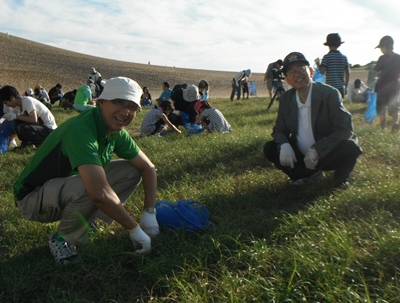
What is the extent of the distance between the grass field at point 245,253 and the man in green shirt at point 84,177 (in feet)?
0.45

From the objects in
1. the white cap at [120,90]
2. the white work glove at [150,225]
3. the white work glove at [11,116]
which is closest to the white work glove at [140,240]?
the white work glove at [150,225]

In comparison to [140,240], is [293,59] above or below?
above

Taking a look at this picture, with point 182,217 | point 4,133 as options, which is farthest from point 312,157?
point 4,133

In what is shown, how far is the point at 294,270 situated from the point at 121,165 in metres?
1.48

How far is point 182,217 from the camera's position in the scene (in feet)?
9.12

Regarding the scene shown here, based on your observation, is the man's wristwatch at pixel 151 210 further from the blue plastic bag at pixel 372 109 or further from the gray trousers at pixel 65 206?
the blue plastic bag at pixel 372 109

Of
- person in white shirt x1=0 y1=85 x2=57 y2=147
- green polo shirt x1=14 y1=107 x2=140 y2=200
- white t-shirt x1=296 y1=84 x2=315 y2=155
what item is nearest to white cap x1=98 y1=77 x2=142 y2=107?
green polo shirt x1=14 y1=107 x2=140 y2=200

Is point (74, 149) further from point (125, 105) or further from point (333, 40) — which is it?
point (333, 40)

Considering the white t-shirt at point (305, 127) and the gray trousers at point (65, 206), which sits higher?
the white t-shirt at point (305, 127)

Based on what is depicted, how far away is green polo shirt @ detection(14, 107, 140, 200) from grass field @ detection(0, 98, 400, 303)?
1.66 ft

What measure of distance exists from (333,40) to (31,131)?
4.85 m

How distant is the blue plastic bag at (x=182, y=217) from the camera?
2.74 metres

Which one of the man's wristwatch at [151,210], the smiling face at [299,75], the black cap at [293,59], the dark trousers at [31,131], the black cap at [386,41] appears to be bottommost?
the dark trousers at [31,131]

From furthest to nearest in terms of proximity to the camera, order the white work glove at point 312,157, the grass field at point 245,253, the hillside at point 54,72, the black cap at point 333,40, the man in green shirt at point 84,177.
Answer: the hillside at point 54,72
the black cap at point 333,40
the white work glove at point 312,157
the man in green shirt at point 84,177
the grass field at point 245,253
